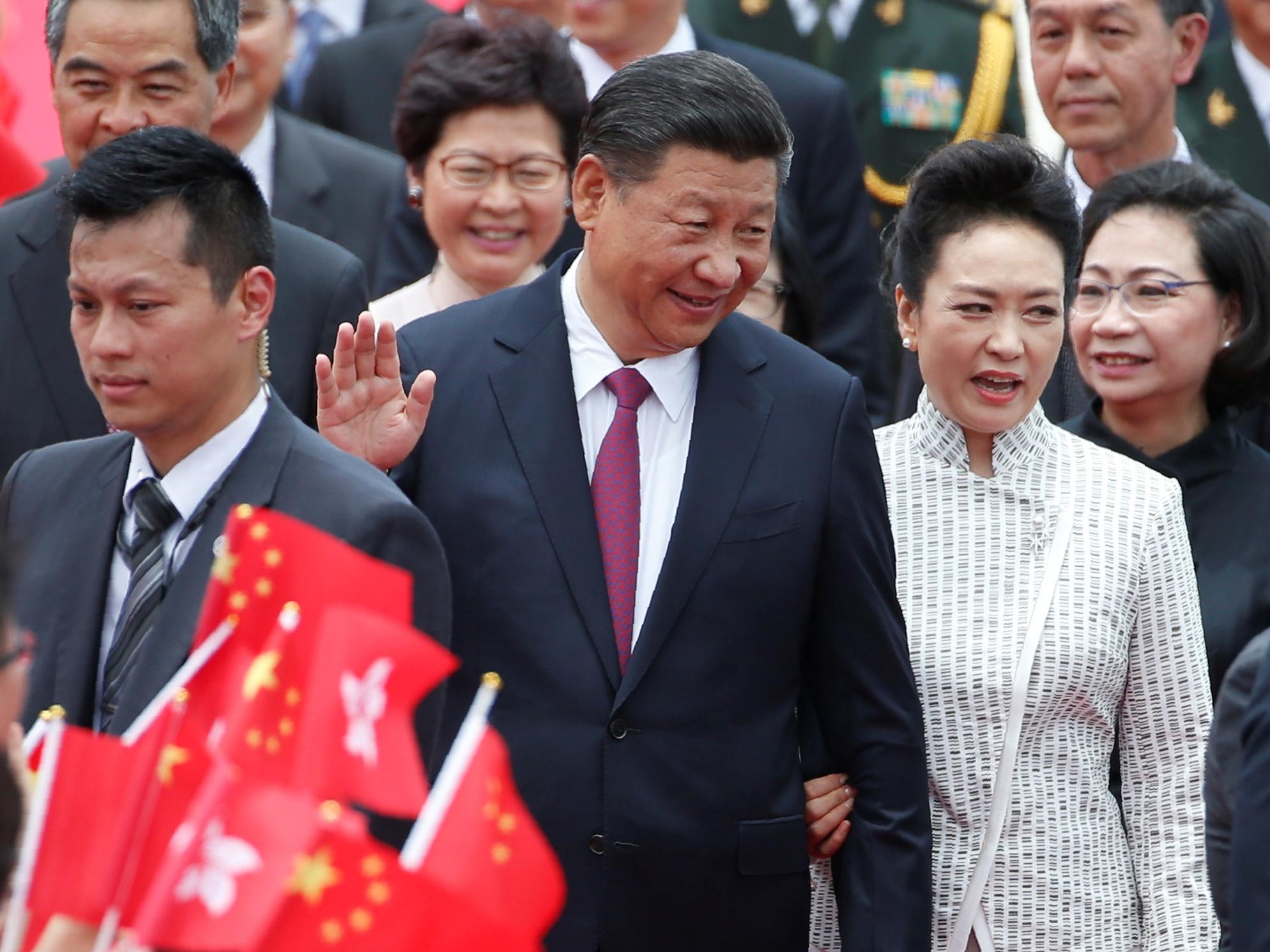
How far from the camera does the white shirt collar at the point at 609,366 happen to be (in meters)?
4.02

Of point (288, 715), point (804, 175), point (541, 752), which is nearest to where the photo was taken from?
point (288, 715)

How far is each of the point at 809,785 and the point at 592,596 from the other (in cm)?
55

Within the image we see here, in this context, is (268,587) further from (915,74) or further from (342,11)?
(342,11)

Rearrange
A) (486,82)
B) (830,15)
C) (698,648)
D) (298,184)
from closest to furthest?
(698,648) → (486,82) → (298,184) → (830,15)

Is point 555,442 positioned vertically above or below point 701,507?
above

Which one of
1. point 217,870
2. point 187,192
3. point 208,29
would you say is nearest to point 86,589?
point 187,192

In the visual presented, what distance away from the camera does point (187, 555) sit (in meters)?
3.56

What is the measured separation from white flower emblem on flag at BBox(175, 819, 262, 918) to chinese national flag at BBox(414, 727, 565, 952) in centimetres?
24

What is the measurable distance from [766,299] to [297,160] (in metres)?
1.28

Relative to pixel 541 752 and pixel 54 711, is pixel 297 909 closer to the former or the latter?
pixel 54 711

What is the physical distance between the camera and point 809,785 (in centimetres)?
405

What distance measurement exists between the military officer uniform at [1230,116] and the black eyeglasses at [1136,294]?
1.14 meters

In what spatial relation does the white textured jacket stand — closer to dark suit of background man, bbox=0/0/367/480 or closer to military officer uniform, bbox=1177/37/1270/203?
dark suit of background man, bbox=0/0/367/480

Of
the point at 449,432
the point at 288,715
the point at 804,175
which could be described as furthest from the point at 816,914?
the point at 804,175
